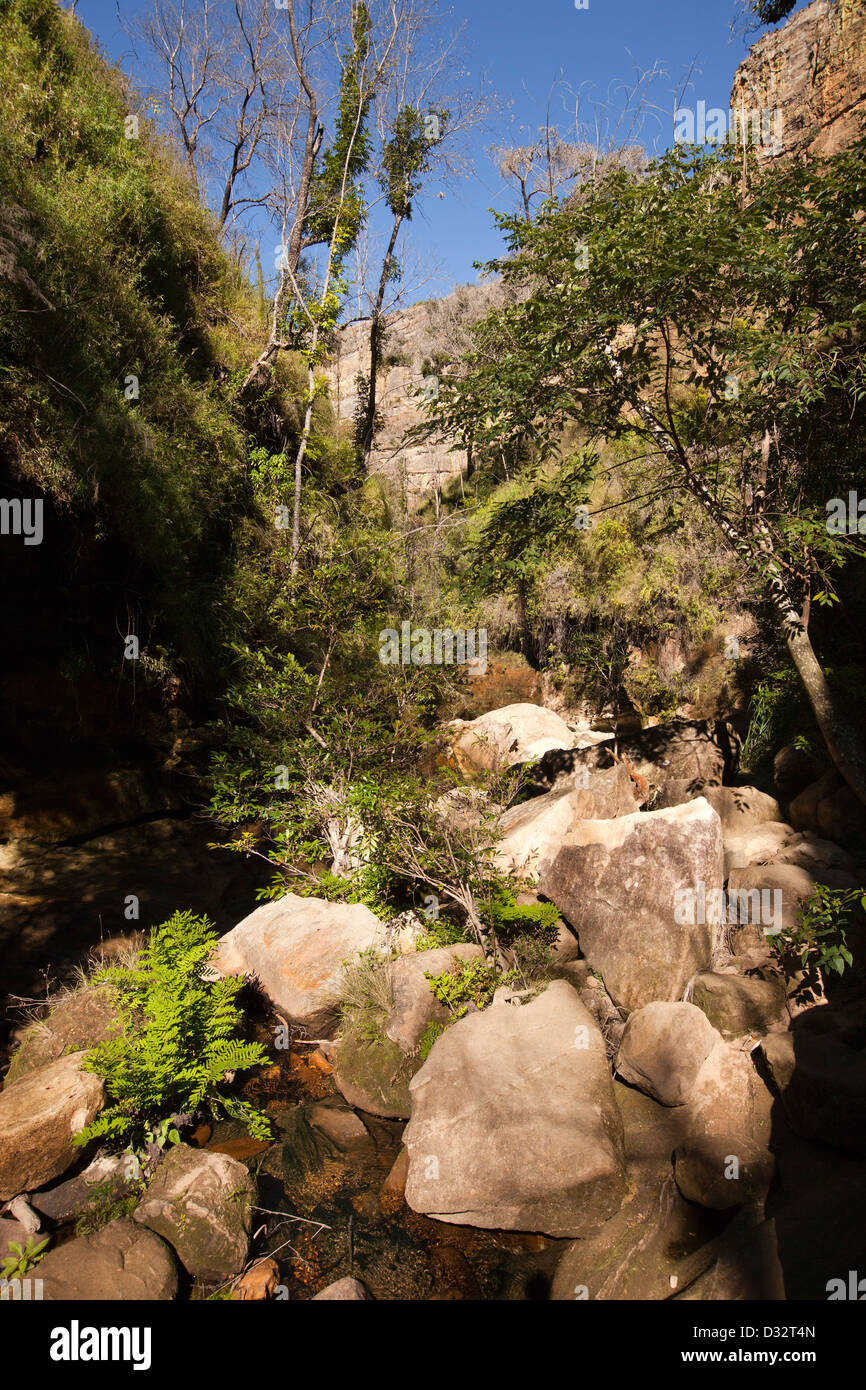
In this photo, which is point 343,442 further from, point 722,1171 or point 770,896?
point 722,1171

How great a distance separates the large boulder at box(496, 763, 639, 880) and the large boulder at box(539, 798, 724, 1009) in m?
0.51

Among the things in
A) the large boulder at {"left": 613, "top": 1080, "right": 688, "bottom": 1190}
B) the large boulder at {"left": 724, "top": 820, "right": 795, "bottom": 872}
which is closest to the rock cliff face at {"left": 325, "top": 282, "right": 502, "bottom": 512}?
the large boulder at {"left": 724, "top": 820, "right": 795, "bottom": 872}

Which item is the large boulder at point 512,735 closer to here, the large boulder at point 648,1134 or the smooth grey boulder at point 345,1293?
the large boulder at point 648,1134

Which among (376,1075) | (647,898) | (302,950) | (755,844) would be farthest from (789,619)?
(302,950)

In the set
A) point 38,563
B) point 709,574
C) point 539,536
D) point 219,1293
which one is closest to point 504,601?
point 709,574

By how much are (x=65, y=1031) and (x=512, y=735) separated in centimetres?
764

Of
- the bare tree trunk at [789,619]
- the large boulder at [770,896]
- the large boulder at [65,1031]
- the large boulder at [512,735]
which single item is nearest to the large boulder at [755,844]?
the large boulder at [770,896]

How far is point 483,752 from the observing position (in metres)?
10.6

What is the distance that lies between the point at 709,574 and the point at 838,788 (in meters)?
6.66

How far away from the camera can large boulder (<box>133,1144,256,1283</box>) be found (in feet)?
12.2

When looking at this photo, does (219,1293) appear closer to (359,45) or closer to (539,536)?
(539,536)

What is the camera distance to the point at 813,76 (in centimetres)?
1109

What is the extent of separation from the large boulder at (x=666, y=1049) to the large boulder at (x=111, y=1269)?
303 centimetres

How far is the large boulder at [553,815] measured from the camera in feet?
20.7
